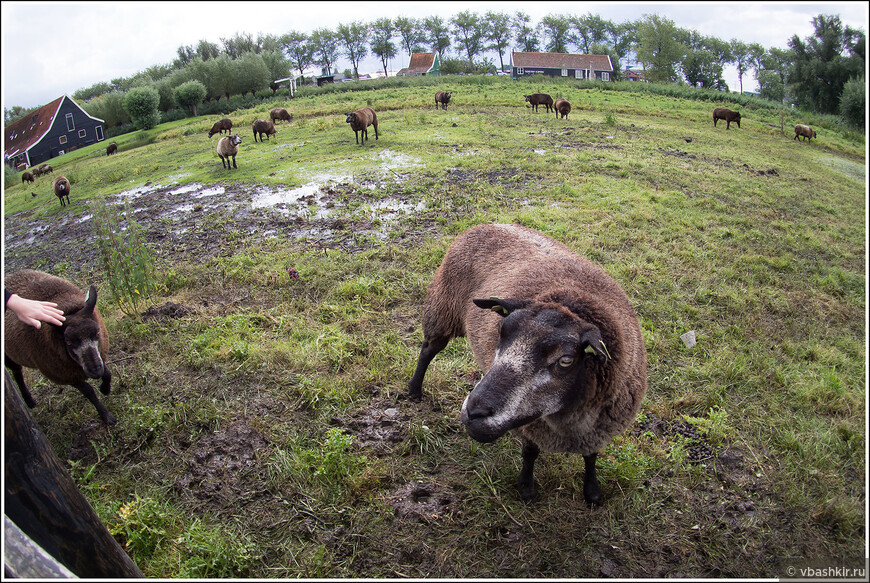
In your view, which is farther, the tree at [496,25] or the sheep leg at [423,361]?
the tree at [496,25]

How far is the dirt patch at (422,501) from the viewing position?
3535 mm

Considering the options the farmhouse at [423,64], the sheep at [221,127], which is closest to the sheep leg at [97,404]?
the sheep at [221,127]

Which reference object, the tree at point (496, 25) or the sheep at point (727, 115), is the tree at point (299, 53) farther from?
the sheep at point (727, 115)

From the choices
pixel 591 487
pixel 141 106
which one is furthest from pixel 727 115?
pixel 141 106

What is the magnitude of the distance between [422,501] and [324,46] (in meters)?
44.1

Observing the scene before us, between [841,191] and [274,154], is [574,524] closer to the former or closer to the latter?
[841,191]

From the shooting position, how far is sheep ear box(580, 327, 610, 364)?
2.69 metres

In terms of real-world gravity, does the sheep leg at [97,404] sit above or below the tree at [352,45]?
below

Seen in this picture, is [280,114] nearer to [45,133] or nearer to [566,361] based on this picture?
[45,133]

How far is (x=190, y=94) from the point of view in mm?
38938

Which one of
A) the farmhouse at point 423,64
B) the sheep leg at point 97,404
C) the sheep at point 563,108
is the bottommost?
the sheep leg at point 97,404

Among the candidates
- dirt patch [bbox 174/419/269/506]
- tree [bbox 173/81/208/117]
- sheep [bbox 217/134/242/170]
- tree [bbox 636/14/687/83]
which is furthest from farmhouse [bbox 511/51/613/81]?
dirt patch [bbox 174/419/269/506]

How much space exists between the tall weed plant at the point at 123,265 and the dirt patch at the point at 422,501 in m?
5.24

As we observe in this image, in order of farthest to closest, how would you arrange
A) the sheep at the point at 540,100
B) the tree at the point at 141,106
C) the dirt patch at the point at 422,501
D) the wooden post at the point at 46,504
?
the tree at the point at 141,106 < the sheep at the point at 540,100 < the dirt patch at the point at 422,501 < the wooden post at the point at 46,504
